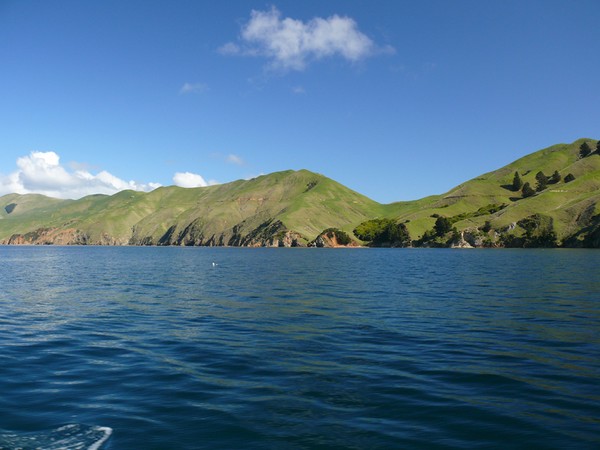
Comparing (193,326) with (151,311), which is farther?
(151,311)

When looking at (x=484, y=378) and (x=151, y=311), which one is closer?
(x=484, y=378)

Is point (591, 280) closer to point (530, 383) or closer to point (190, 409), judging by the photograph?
point (530, 383)

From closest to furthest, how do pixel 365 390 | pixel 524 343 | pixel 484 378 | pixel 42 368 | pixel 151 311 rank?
pixel 365 390, pixel 484 378, pixel 42 368, pixel 524 343, pixel 151 311

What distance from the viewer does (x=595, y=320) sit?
31984 millimetres

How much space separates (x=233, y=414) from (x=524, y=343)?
17.9 metres

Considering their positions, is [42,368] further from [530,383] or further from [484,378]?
[530,383]

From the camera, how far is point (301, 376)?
62.8 feet

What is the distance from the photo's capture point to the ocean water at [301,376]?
13406 mm

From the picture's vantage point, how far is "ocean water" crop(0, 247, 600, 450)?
44.0 feet

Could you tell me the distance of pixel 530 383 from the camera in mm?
18219

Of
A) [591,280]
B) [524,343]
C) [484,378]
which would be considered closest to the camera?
[484,378]

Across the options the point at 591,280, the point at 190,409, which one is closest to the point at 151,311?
the point at 190,409

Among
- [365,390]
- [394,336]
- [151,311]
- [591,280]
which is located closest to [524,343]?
[394,336]

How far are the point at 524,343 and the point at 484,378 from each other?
800 cm
